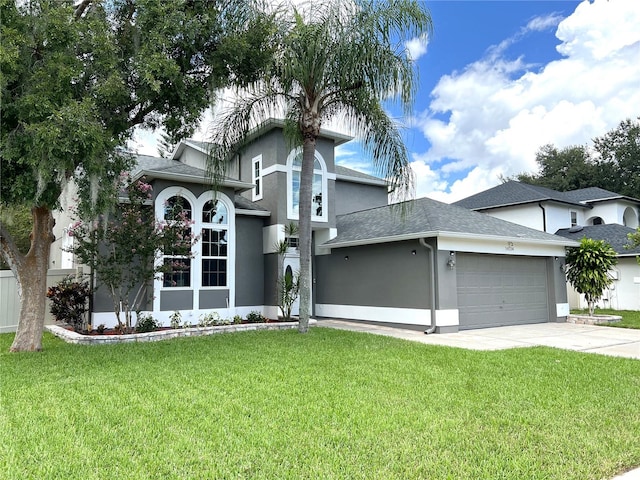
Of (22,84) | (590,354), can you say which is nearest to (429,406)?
(590,354)

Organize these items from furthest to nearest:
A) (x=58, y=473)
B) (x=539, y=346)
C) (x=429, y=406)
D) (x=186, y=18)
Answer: (x=539, y=346)
(x=186, y=18)
(x=429, y=406)
(x=58, y=473)

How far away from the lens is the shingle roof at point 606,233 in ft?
61.9

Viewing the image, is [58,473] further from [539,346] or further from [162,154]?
Result: [162,154]

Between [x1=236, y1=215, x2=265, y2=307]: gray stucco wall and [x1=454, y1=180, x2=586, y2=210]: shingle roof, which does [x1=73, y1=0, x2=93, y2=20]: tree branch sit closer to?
[x1=236, y1=215, x2=265, y2=307]: gray stucco wall

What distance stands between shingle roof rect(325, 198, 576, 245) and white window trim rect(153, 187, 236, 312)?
137 inches

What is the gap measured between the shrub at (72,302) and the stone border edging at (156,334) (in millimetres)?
418

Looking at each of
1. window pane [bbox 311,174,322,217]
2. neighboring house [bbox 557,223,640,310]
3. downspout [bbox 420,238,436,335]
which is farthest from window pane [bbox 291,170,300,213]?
neighboring house [bbox 557,223,640,310]

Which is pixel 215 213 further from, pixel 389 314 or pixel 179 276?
pixel 389 314

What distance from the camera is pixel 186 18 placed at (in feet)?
26.2

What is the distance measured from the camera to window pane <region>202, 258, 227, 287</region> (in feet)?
41.6

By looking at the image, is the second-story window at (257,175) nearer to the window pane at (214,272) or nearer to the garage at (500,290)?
the window pane at (214,272)

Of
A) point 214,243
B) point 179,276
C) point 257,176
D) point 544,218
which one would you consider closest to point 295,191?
point 257,176

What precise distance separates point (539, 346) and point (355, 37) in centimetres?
772

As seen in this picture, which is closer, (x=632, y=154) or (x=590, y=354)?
(x=590, y=354)
